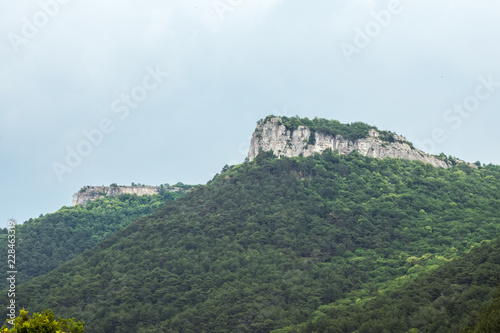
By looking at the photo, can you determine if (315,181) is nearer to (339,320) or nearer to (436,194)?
(436,194)

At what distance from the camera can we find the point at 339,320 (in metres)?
58.0

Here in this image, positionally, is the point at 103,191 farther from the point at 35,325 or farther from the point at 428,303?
the point at 35,325

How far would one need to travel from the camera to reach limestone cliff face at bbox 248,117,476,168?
108250 mm

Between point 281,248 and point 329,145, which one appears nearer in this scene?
point 281,248

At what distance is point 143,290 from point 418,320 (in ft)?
111

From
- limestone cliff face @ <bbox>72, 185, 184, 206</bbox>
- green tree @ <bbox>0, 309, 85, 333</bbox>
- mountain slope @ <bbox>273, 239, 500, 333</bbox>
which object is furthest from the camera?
limestone cliff face @ <bbox>72, 185, 184, 206</bbox>

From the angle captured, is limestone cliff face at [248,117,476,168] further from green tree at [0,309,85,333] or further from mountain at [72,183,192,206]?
green tree at [0,309,85,333]

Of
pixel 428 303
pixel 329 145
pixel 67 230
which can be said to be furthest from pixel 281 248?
pixel 67 230

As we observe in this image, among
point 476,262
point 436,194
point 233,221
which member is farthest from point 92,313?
point 436,194

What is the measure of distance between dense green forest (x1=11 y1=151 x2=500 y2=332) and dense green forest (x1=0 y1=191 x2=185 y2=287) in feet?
55.6

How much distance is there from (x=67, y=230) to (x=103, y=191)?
92.9ft

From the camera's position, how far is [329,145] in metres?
110

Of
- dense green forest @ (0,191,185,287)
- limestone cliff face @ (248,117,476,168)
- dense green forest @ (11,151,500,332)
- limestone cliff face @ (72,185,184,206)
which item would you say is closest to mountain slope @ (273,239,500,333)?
dense green forest @ (11,151,500,332)

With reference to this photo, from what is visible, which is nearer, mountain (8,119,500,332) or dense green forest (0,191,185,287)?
mountain (8,119,500,332)
